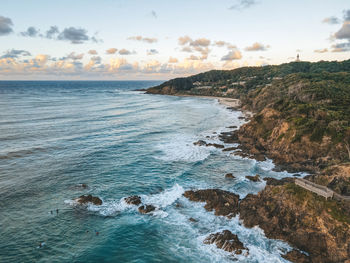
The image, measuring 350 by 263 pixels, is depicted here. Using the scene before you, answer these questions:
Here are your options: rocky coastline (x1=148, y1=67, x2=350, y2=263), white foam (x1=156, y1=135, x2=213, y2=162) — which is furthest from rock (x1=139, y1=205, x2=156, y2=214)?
white foam (x1=156, y1=135, x2=213, y2=162)

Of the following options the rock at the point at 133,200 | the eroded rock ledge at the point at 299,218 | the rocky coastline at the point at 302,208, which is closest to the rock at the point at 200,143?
the rocky coastline at the point at 302,208

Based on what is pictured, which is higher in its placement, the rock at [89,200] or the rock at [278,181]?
the rock at [278,181]

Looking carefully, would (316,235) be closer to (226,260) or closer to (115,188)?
(226,260)

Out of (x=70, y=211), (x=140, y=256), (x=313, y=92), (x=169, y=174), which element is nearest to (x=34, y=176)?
(x=70, y=211)

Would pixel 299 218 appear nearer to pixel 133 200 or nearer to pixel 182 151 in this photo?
pixel 133 200

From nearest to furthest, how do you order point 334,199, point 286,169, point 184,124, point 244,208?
Answer: 1. point 334,199
2. point 244,208
3. point 286,169
4. point 184,124

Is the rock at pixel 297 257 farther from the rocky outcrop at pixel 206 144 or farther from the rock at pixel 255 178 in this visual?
the rocky outcrop at pixel 206 144

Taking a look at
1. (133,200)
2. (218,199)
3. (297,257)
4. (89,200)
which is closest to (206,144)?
(218,199)
